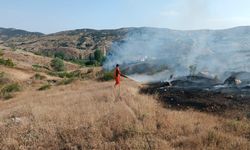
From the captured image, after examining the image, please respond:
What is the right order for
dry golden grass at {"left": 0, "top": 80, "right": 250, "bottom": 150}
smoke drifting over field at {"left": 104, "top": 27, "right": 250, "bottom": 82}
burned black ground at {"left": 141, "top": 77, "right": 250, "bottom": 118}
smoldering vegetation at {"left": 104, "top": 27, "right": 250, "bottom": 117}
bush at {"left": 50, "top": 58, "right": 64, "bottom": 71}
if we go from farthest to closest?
bush at {"left": 50, "top": 58, "right": 64, "bottom": 71} → smoke drifting over field at {"left": 104, "top": 27, "right": 250, "bottom": 82} → smoldering vegetation at {"left": 104, "top": 27, "right": 250, "bottom": 117} → burned black ground at {"left": 141, "top": 77, "right": 250, "bottom": 118} → dry golden grass at {"left": 0, "top": 80, "right": 250, "bottom": 150}

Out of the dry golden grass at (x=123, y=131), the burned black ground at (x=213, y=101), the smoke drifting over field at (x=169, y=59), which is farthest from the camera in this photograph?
the smoke drifting over field at (x=169, y=59)

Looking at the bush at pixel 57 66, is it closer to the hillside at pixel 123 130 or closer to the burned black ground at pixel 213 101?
the burned black ground at pixel 213 101

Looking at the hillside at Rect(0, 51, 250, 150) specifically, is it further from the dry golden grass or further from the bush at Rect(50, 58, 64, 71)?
the bush at Rect(50, 58, 64, 71)

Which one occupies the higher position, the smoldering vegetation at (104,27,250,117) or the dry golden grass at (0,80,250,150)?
the dry golden grass at (0,80,250,150)

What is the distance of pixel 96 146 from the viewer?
765cm

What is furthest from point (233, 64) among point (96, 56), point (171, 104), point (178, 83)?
point (96, 56)

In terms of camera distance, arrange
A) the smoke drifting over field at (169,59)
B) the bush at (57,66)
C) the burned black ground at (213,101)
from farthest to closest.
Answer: the bush at (57,66) → the smoke drifting over field at (169,59) → the burned black ground at (213,101)

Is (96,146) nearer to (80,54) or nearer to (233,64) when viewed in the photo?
(233,64)

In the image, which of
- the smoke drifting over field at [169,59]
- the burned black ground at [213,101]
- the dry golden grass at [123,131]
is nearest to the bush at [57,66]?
the smoke drifting over field at [169,59]

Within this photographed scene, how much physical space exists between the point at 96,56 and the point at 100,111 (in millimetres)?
56133

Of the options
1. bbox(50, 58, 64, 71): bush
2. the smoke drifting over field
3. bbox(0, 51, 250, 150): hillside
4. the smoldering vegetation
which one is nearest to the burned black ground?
the smoldering vegetation

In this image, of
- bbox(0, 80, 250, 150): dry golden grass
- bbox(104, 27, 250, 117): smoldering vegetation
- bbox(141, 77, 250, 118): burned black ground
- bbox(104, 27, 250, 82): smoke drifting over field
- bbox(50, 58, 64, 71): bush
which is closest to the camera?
bbox(0, 80, 250, 150): dry golden grass

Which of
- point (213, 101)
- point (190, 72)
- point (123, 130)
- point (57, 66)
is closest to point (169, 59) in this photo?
point (190, 72)

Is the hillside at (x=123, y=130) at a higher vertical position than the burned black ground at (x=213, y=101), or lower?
higher
